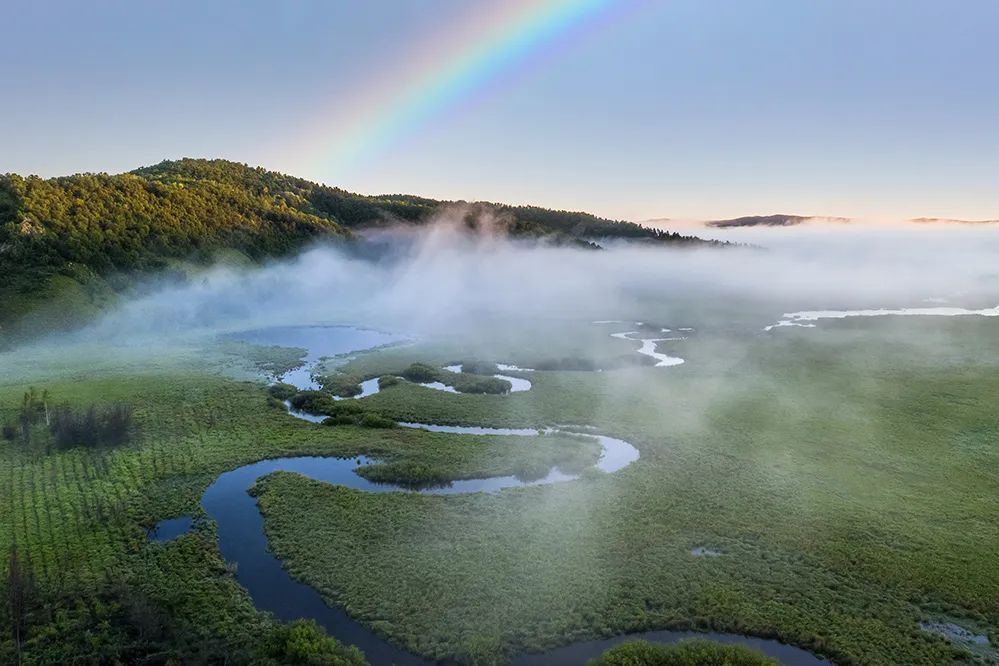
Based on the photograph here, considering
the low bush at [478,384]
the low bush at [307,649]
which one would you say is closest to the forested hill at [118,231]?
the low bush at [478,384]

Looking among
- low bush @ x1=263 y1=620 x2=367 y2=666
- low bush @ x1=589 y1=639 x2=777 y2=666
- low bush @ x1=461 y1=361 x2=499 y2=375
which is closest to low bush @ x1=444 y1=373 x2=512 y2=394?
low bush @ x1=461 y1=361 x2=499 y2=375

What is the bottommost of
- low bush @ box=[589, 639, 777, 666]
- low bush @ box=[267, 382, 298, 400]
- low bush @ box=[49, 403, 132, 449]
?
low bush @ box=[589, 639, 777, 666]

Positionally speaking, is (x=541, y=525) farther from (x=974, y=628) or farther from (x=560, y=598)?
(x=974, y=628)

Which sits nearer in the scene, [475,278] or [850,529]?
[850,529]

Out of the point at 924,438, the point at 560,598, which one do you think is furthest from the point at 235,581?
the point at 924,438

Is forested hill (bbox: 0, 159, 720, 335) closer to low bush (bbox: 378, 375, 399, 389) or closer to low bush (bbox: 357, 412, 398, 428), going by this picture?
low bush (bbox: 378, 375, 399, 389)

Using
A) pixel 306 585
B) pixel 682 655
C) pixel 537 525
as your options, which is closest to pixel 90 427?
pixel 306 585
